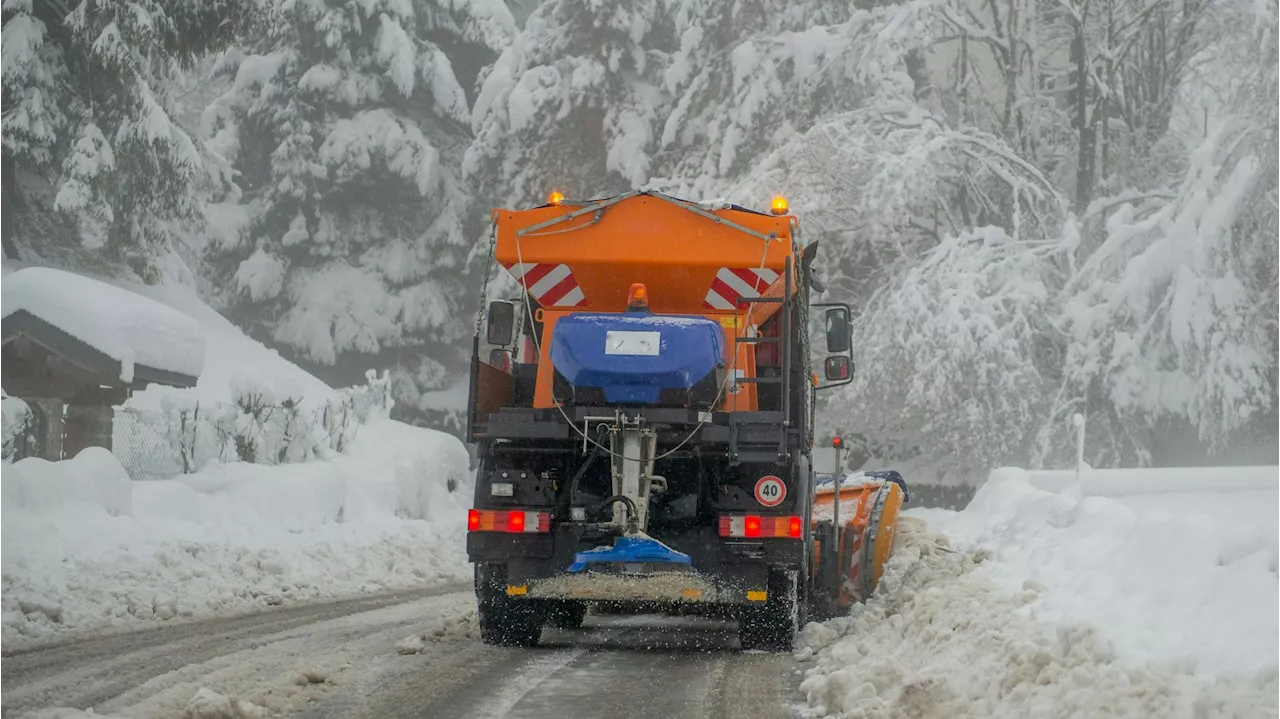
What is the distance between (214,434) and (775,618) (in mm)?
10909

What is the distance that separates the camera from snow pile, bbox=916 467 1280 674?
5297 millimetres

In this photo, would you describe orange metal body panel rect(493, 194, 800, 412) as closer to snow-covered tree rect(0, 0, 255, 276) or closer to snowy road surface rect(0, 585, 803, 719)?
snowy road surface rect(0, 585, 803, 719)

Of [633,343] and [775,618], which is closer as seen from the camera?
[633,343]

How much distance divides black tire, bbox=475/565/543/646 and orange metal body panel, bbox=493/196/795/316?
2069 millimetres

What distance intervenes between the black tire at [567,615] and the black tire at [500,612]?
37.7 inches

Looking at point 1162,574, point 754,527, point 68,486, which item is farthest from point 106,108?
point 1162,574

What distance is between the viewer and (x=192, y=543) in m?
12.8

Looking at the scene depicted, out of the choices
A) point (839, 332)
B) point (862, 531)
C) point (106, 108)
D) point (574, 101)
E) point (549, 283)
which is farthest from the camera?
point (574, 101)

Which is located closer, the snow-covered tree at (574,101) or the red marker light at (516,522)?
the red marker light at (516,522)

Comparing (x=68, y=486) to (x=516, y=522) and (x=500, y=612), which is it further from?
(x=516, y=522)

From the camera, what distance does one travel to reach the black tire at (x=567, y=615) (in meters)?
10.2

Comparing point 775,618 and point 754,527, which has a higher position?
point 754,527

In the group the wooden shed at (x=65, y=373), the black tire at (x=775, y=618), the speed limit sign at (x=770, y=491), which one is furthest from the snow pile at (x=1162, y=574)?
the wooden shed at (x=65, y=373)

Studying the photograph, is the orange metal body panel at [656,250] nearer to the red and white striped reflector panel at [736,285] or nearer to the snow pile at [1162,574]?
the red and white striped reflector panel at [736,285]
